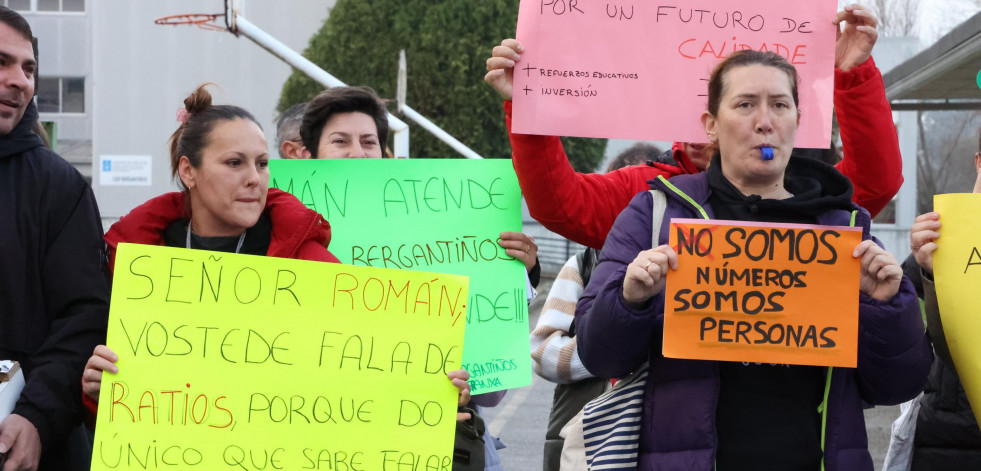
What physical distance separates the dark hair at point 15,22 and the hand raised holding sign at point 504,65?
1.35 meters

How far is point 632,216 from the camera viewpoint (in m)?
3.01

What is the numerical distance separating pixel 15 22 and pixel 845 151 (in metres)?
2.46

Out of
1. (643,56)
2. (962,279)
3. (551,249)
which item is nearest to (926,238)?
(962,279)

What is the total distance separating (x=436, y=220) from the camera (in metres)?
4.03

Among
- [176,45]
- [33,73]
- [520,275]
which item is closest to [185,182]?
[33,73]

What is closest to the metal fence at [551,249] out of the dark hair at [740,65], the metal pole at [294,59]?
the metal pole at [294,59]

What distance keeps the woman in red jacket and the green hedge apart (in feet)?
104

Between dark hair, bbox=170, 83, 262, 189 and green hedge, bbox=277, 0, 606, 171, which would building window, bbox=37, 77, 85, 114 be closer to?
green hedge, bbox=277, 0, 606, 171

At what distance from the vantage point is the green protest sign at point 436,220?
390cm

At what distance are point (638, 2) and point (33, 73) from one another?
1828 mm

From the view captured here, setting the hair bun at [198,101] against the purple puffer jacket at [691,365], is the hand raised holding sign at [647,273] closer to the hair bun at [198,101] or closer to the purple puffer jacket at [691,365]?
the purple puffer jacket at [691,365]

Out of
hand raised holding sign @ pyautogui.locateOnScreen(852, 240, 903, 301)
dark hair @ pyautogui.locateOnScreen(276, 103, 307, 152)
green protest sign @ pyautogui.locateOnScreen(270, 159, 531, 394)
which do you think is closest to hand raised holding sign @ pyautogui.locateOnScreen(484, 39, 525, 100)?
green protest sign @ pyautogui.locateOnScreen(270, 159, 531, 394)

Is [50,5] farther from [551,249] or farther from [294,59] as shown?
[294,59]

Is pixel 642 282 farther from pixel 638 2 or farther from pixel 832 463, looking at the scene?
pixel 638 2
